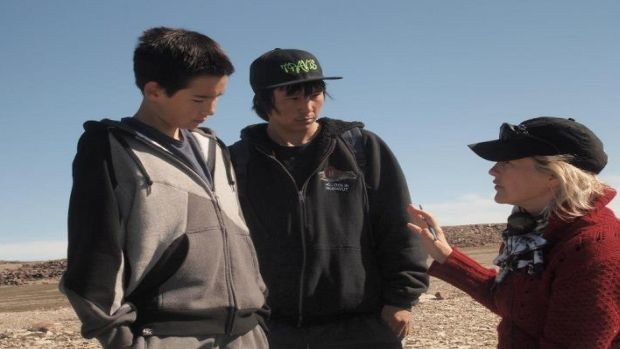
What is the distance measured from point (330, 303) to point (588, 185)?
1.12 meters

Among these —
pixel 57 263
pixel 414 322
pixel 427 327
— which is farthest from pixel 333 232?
pixel 57 263

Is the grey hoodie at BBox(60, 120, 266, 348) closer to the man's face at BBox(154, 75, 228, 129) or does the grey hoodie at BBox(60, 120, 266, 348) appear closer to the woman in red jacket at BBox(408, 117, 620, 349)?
the man's face at BBox(154, 75, 228, 129)

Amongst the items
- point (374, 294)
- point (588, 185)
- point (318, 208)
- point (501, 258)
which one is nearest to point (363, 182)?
point (318, 208)

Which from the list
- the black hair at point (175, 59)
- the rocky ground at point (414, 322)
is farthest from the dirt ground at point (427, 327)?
the black hair at point (175, 59)

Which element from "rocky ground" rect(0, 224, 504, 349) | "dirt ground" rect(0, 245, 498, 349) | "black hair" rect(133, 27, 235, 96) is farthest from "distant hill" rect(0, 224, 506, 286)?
"black hair" rect(133, 27, 235, 96)

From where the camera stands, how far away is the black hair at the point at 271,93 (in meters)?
3.41

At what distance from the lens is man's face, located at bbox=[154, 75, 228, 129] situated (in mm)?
2623

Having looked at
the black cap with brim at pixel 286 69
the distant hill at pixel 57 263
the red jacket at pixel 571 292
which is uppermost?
the black cap with brim at pixel 286 69

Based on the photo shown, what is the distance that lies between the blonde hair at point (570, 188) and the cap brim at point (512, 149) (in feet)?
0.12

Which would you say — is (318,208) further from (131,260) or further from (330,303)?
(131,260)

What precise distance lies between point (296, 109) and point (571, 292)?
1428 mm

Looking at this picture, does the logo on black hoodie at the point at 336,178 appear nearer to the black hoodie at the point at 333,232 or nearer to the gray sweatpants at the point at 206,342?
the black hoodie at the point at 333,232

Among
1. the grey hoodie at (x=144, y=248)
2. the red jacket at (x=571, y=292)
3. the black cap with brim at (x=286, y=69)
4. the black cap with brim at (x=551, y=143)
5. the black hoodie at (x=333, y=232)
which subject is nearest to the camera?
the grey hoodie at (x=144, y=248)

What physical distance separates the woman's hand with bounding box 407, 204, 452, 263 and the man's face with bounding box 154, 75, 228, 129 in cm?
94
